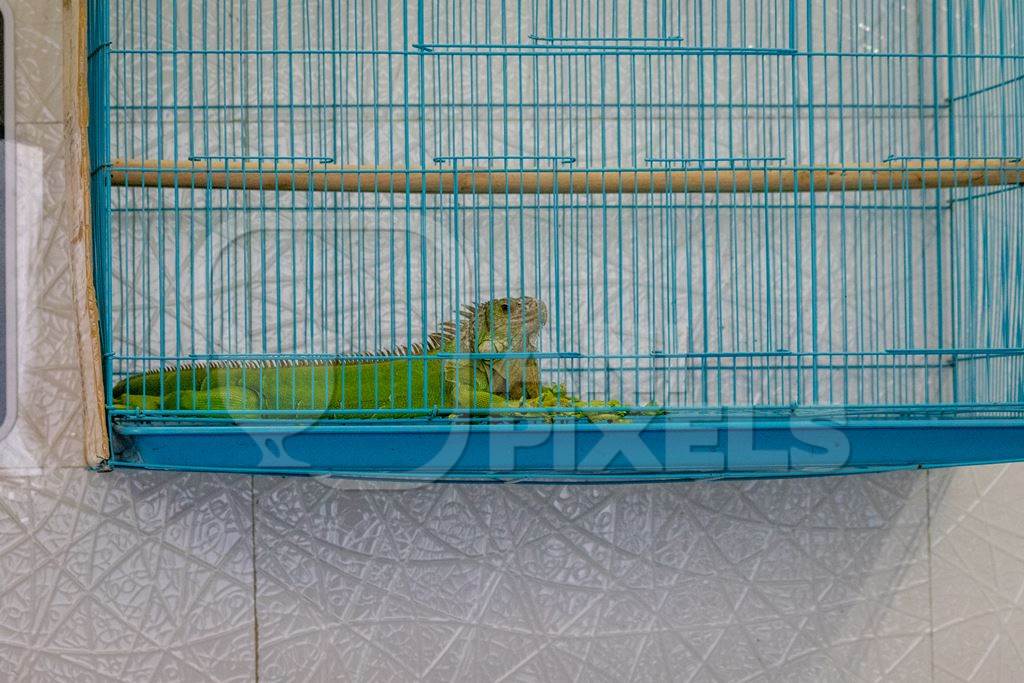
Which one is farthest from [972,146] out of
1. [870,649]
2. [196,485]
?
[196,485]

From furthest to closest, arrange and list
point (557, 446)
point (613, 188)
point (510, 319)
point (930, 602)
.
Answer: point (930, 602) → point (613, 188) → point (510, 319) → point (557, 446)

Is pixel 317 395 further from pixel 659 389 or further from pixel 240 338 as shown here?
pixel 659 389

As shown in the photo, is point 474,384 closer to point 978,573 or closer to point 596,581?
point 596,581

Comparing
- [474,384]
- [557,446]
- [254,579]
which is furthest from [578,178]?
[254,579]

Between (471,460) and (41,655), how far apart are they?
1422mm

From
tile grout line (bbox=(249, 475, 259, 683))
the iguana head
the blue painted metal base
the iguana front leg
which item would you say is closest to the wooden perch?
the iguana head

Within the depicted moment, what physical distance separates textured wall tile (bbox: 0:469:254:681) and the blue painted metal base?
0.59 m

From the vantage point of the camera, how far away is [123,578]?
8.43 feet

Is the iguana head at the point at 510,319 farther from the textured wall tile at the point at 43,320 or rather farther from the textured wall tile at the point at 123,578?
the textured wall tile at the point at 43,320

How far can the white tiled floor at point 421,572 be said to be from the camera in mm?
2570

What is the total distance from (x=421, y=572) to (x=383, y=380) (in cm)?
66

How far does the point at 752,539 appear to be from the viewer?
2.66 m

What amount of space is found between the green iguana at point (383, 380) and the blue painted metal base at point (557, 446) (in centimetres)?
9

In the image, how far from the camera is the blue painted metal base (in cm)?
198
